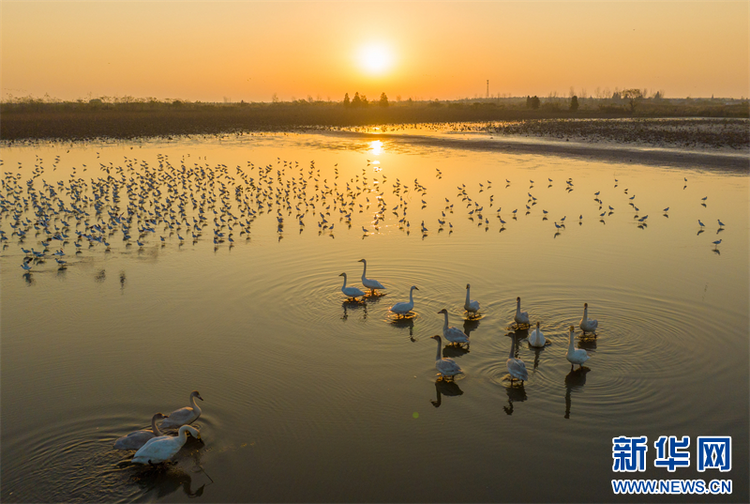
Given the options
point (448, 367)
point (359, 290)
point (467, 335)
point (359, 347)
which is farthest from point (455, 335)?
point (359, 290)

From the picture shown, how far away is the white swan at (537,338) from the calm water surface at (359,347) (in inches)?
9.2

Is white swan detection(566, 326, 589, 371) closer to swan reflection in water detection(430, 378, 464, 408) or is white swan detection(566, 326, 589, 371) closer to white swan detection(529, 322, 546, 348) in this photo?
white swan detection(529, 322, 546, 348)

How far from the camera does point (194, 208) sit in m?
25.9

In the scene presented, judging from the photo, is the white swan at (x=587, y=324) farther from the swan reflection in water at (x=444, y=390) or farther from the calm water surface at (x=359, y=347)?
the swan reflection in water at (x=444, y=390)

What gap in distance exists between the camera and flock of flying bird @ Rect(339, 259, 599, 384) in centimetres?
1085

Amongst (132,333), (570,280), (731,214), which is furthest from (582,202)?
(132,333)

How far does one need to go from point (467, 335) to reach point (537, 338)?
1.71 m

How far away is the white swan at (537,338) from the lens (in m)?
12.1

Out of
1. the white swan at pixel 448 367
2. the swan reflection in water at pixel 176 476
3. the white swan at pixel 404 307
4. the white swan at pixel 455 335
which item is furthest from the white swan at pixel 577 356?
the swan reflection in water at pixel 176 476

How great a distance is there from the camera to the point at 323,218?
22984 mm

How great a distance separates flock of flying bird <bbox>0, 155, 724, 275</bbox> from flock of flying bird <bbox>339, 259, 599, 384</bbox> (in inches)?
294

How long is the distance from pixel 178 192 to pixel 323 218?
10479 mm

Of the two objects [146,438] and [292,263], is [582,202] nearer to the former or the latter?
[292,263]

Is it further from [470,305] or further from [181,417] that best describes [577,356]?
[181,417]
